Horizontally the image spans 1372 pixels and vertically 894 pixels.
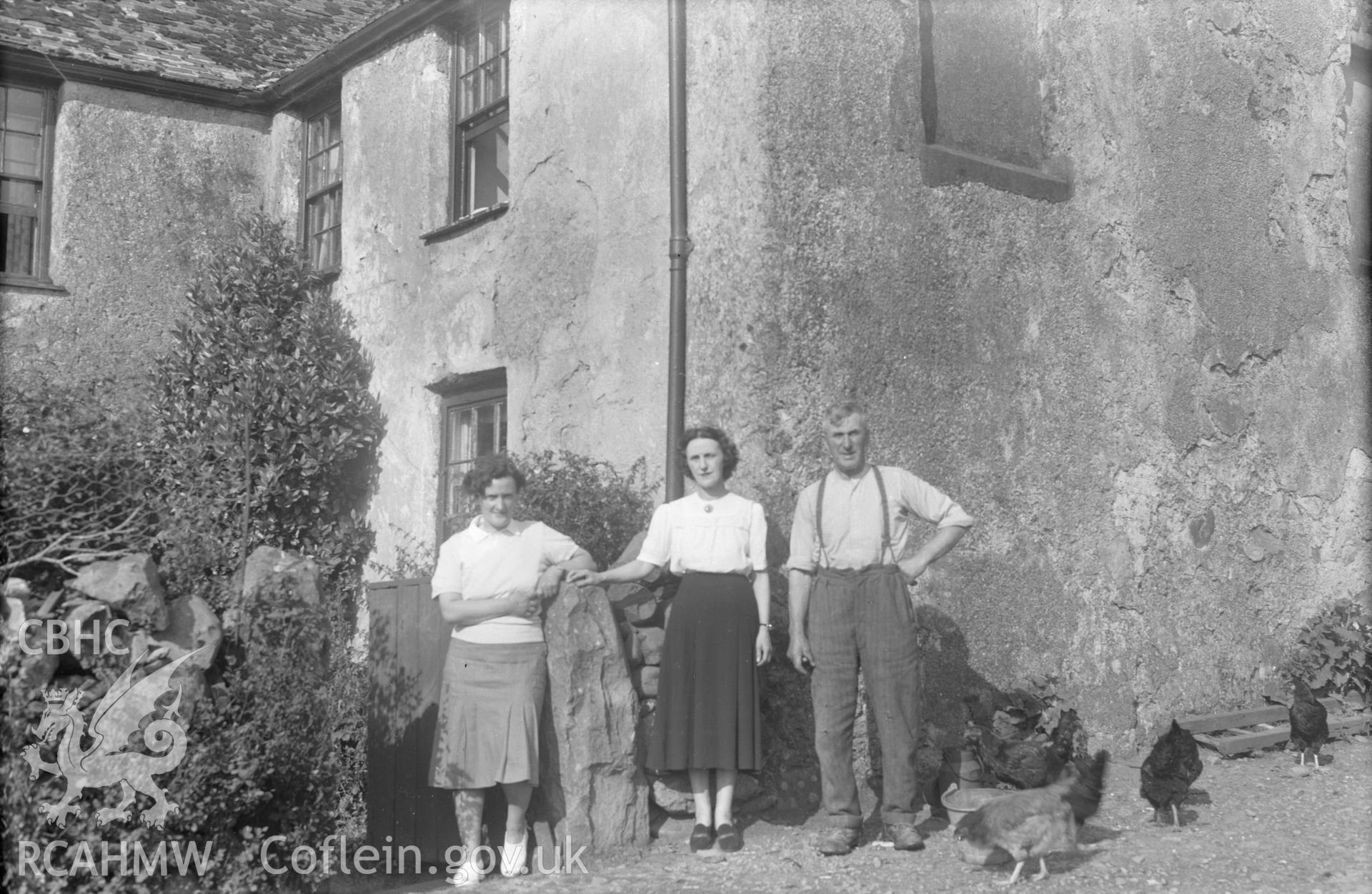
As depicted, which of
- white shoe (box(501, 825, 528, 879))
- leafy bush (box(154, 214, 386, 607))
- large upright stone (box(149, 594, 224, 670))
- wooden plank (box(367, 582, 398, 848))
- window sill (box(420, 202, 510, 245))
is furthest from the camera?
leafy bush (box(154, 214, 386, 607))

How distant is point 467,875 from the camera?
18.0 feet

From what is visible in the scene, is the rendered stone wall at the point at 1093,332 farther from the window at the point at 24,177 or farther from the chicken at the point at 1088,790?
the window at the point at 24,177

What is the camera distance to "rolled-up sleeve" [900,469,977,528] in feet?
19.2

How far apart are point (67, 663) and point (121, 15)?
8.73 m

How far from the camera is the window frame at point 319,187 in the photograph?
34.7ft

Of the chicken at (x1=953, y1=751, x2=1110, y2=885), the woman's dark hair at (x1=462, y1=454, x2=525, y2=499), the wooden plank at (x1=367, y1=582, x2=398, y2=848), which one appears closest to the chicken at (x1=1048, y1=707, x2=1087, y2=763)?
the chicken at (x1=953, y1=751, x2=1110, y2=885)

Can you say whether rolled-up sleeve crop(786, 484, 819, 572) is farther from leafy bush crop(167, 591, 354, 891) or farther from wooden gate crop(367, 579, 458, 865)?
leafy bush crop(167, 591, 354, 891)

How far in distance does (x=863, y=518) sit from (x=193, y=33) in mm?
9047

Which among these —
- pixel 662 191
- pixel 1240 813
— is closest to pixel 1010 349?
pixel 662 191

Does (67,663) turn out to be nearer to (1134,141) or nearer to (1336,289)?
(1134,141)

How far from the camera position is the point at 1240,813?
664 centimetres

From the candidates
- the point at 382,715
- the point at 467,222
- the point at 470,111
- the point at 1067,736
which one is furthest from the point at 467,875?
the point at 470,111

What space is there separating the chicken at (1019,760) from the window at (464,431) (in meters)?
3.80

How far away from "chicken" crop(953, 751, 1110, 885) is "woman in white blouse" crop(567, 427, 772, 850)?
3.38 ft
